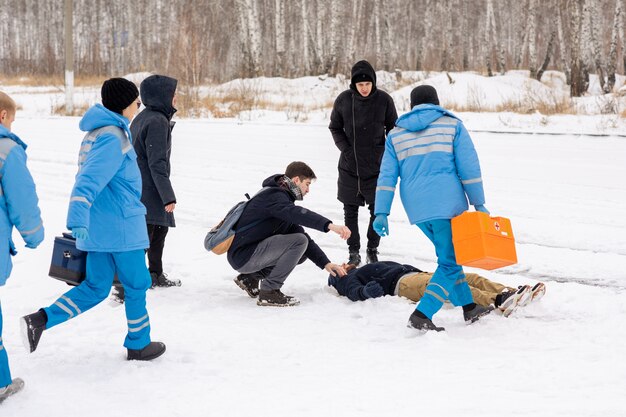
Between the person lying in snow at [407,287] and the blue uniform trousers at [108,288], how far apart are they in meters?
1.84

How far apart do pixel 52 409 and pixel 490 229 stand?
2592 millimetres

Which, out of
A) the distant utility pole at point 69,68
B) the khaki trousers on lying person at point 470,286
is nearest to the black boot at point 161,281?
the khaki trousers on lying person at point 470,286

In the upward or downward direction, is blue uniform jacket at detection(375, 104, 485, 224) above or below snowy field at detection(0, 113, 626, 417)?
above

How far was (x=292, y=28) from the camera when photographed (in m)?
36.2

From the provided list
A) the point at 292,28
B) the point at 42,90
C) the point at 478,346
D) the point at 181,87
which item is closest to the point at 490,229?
the point at 478,346

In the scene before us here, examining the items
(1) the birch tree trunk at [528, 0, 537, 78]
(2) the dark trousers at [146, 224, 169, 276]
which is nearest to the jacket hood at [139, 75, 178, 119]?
(2) the dark trousers at [146, 224, 169, 276]

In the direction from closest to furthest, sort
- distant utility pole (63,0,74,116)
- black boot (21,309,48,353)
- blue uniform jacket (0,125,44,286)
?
blue uniform jacket (0,125,44,286), black boot (21,309,48,353), distant utility pole (63,0,74,116)

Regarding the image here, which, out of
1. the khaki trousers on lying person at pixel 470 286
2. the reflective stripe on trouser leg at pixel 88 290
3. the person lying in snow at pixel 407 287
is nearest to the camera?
the reflective stripe on trouser leg at pixel 88 290

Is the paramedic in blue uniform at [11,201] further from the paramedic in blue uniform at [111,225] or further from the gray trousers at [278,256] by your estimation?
the gray trousers at [278,256]

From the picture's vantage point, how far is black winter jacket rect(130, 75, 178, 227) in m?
5.56

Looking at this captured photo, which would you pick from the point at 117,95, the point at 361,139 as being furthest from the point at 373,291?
the point at 117,95

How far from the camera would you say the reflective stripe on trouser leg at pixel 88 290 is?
404cm

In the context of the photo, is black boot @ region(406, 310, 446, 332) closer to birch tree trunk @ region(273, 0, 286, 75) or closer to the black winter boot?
the black winter boot

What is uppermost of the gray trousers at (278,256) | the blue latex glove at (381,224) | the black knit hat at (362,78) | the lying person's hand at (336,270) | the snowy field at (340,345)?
the black knit hat at (362,78)
